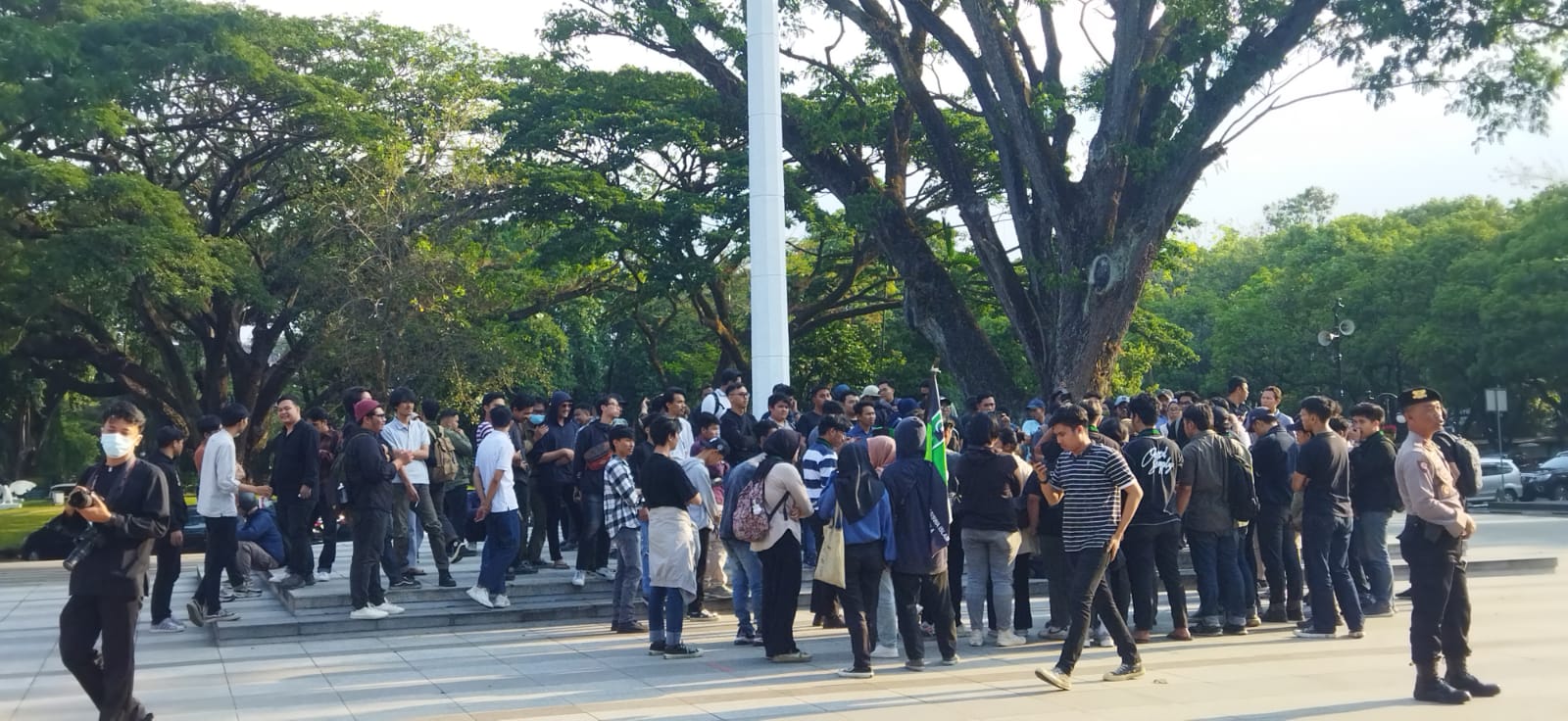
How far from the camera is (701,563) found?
1193cm

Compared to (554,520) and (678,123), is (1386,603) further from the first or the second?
(678,123)

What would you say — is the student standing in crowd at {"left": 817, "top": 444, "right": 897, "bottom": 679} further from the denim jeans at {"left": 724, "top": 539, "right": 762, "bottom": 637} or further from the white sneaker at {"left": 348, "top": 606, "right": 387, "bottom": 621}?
the white sneaker at {"left": 348, "top": 606, "right": 387, "bottom": 621}

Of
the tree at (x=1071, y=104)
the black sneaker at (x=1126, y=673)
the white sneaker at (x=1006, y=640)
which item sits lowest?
the black sneaker at (x=1126, y=673)

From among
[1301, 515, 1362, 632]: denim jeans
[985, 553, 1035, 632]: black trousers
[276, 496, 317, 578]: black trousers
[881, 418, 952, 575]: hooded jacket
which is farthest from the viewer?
[276, 496, 317, 578]: black trousers

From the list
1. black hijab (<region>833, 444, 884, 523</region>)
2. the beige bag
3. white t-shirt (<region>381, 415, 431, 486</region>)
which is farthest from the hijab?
white t-shirt (<region>381, 415, 431, 486</region>)

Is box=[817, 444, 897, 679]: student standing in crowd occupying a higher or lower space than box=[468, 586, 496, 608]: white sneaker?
higher

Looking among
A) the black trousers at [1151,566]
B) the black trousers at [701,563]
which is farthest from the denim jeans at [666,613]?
the black trousers at [1151,566]

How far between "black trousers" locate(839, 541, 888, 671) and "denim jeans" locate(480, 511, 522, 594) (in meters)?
3.54

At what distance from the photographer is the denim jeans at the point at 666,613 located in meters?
10.0

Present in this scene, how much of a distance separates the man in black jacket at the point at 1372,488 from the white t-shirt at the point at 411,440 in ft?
25.9

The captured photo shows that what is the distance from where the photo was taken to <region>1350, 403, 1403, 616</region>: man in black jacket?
11.0m

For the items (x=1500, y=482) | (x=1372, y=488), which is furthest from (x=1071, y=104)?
(x=1500, y=482)

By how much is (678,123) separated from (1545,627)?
20130 mm

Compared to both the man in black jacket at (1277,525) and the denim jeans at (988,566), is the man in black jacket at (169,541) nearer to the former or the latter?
the denim jeans at (988,566)
